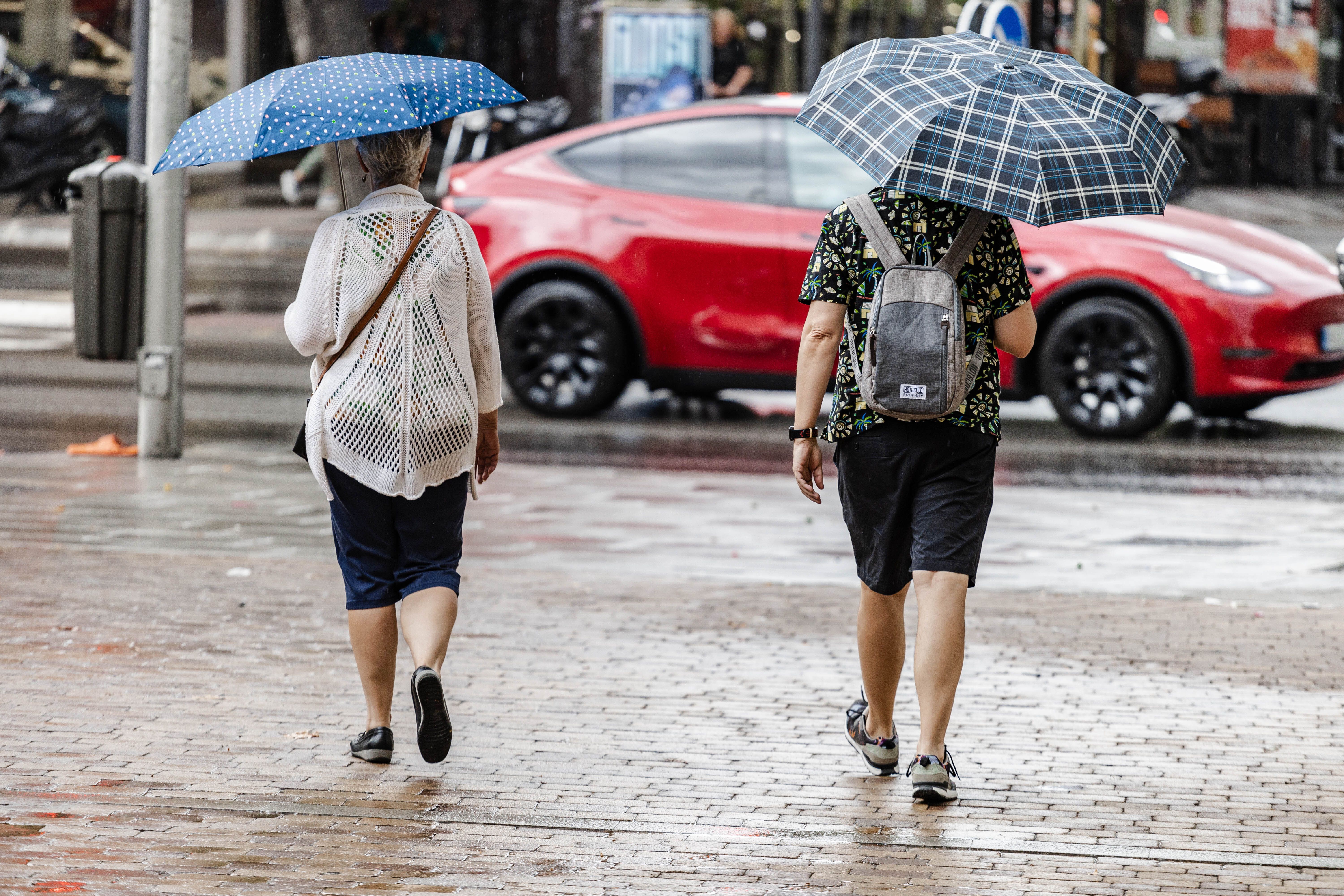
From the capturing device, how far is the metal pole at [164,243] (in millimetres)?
9414

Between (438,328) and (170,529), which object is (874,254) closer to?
(438,328)

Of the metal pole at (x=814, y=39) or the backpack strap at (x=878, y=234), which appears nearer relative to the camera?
the backpack strap at (x=878, y=234)

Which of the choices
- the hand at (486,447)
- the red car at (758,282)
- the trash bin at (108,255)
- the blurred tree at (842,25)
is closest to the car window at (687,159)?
the red car at (758,282)

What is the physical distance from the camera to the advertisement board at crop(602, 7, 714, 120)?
69.2 ft

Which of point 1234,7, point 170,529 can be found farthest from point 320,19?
point 170,529

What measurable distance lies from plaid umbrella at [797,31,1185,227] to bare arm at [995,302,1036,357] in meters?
0.36

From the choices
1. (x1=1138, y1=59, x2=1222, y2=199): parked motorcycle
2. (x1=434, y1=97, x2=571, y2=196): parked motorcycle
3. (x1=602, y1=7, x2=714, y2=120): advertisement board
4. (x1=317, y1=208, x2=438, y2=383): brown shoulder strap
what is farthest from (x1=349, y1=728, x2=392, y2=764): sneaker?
(x1=1138, y1=59, x2=1222, y2=199): parked motorcycle

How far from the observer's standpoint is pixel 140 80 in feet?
33.6

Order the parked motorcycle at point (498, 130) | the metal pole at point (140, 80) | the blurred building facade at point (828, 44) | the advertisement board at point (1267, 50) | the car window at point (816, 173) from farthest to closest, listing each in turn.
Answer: the advertisement board at point (1267, 50), the blurred building facade at point (828, 44), the parked motorcycle at point (498, 130), the car window at point (816, 173), the metal pole at point (140, 80)

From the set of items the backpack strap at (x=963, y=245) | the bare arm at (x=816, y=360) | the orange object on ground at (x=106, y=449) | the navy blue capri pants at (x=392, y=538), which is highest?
the backpack strap at (x=963, y=245)

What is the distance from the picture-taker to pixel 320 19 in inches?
844

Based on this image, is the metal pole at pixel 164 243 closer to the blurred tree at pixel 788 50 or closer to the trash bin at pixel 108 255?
the trash bin at pixel 108 255

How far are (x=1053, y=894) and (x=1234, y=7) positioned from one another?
80.2 feet

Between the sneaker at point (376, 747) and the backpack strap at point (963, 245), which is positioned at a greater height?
the backpack strap at point (963, 245)
